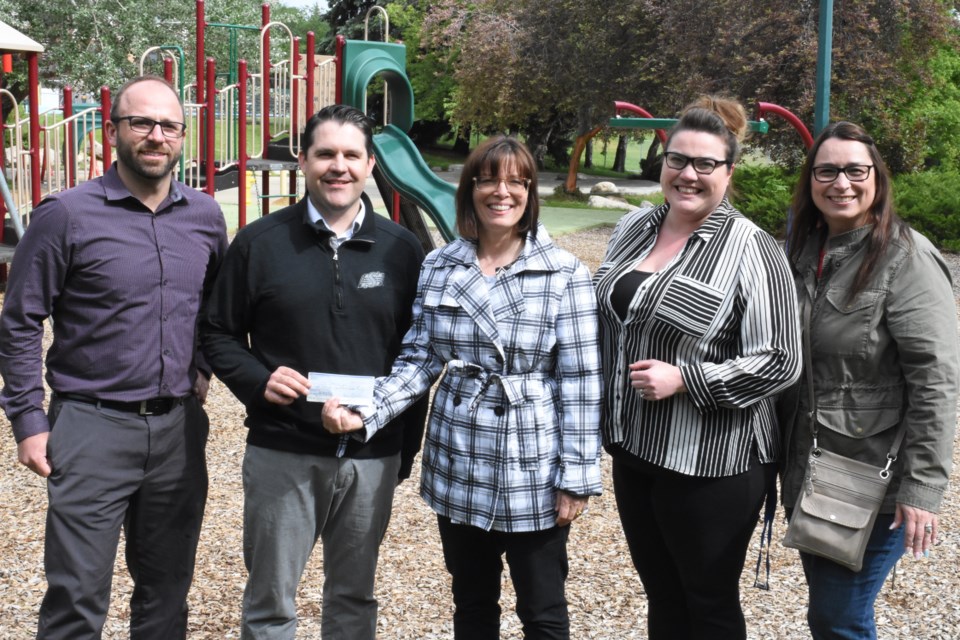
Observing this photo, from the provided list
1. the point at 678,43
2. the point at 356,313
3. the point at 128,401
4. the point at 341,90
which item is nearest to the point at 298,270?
the point at 356,313

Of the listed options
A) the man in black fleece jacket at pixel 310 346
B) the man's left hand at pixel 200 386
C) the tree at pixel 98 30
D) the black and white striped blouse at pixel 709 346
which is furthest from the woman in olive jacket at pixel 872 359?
the tree at pixel 98 30

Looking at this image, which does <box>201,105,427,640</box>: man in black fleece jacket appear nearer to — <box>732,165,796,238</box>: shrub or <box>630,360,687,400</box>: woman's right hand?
<box>630,360,687,400</box>: woman's right hand

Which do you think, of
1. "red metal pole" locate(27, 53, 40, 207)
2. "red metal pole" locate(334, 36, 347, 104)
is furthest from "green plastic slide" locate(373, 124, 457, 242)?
"red metal pole" locate(27, 53, 40, 207)

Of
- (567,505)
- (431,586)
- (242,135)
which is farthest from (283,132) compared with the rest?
(567,505)

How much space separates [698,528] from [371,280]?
1.12 meters

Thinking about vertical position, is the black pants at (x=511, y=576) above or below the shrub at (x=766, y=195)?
below

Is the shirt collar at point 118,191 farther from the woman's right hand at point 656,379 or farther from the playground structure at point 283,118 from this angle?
the playground structure at point 283,118

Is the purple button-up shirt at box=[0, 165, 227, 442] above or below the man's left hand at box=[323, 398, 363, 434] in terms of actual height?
above

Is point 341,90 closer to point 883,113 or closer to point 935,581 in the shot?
point 935,581

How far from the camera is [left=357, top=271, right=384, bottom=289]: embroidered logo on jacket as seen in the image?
284 cm

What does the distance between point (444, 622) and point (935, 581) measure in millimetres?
2152

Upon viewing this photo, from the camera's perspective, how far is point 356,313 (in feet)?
9.27

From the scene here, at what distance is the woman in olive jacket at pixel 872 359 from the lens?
2.56 m

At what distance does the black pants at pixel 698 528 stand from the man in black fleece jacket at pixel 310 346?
2.35ft
